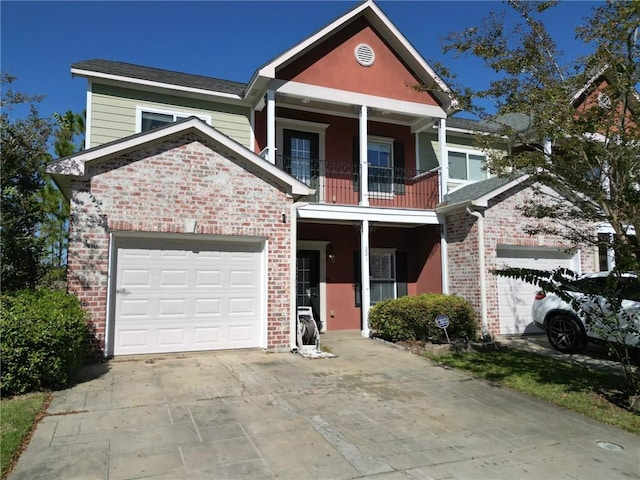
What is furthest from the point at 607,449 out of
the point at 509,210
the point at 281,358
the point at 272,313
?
the point at 509,210

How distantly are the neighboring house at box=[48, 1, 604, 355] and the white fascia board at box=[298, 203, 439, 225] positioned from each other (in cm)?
4

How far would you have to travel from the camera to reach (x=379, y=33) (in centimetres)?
1356

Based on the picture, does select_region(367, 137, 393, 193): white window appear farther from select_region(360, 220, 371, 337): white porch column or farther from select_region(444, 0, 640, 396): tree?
select_region(444, 0, 640, 396): tree

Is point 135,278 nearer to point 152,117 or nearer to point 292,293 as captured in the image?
point 292,293

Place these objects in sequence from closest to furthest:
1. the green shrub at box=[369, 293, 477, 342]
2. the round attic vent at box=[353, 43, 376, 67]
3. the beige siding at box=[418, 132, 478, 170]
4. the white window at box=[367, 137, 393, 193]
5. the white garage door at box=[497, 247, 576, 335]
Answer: the green shrub at box=[369, 293, 477, 342], the white garage door at box=[497, 247, 576, 335], the round attic vent at box=[353, 43, 376, 67], the white window at box=[367, 137, 393, 193], the beige siding at box=[418, 132, 478, 170]

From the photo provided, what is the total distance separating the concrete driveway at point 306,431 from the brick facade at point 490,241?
15.0 ft

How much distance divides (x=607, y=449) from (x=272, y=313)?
6.29 m

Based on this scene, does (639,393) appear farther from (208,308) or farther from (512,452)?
(208,308)

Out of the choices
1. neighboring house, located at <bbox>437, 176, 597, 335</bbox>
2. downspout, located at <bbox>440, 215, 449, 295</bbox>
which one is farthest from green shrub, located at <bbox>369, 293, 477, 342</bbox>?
downspout, located at <bbox>440, 215, 449, 295</bbox>

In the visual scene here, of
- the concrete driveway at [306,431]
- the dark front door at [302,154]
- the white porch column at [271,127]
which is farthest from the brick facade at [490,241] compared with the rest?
the white porch column at [271,127]

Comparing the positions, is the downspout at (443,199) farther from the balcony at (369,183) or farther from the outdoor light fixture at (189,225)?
the outdoor light fixture at (189,225)

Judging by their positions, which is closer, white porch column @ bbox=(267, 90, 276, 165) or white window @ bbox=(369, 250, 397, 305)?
white porch column @ bbox=(267, 90, 276, 165)

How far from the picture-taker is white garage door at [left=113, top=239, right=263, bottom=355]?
8.87 m

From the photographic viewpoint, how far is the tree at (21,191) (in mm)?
7895
